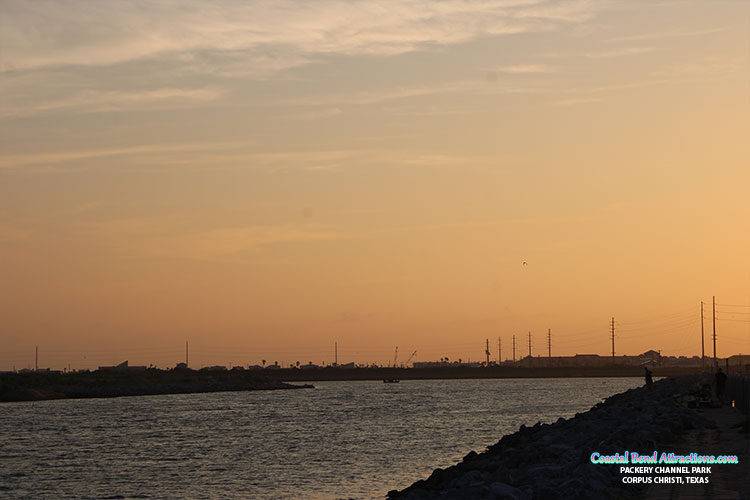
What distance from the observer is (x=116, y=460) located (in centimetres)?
4138

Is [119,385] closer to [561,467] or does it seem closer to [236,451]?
[236,451]

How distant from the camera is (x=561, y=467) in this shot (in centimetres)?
2138

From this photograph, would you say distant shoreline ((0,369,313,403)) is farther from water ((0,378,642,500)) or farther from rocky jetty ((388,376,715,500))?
rocky jetty ((388,376,715,500))

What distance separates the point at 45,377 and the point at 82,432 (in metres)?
84.6

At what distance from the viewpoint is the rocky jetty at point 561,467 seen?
18031 mm

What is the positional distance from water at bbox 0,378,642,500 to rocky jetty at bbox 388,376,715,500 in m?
4.82

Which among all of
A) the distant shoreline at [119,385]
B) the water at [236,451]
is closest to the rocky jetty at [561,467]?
the water at [236,451]

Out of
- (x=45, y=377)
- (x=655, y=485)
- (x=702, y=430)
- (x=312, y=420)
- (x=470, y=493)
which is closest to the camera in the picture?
(x=655, y=485)

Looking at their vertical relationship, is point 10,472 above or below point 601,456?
below

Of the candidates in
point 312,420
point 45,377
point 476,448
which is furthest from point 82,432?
point 45,377

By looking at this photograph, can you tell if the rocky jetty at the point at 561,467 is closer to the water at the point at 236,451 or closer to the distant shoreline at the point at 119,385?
the water at the point at 236,451

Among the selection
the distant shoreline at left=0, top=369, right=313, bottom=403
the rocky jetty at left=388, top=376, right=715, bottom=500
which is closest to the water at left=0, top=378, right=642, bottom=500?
the rocky jetty at left=388, top=376, right=715, bottom=500

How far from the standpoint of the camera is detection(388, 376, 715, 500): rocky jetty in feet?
59.2

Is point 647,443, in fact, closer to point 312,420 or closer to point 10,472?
point 10,472
